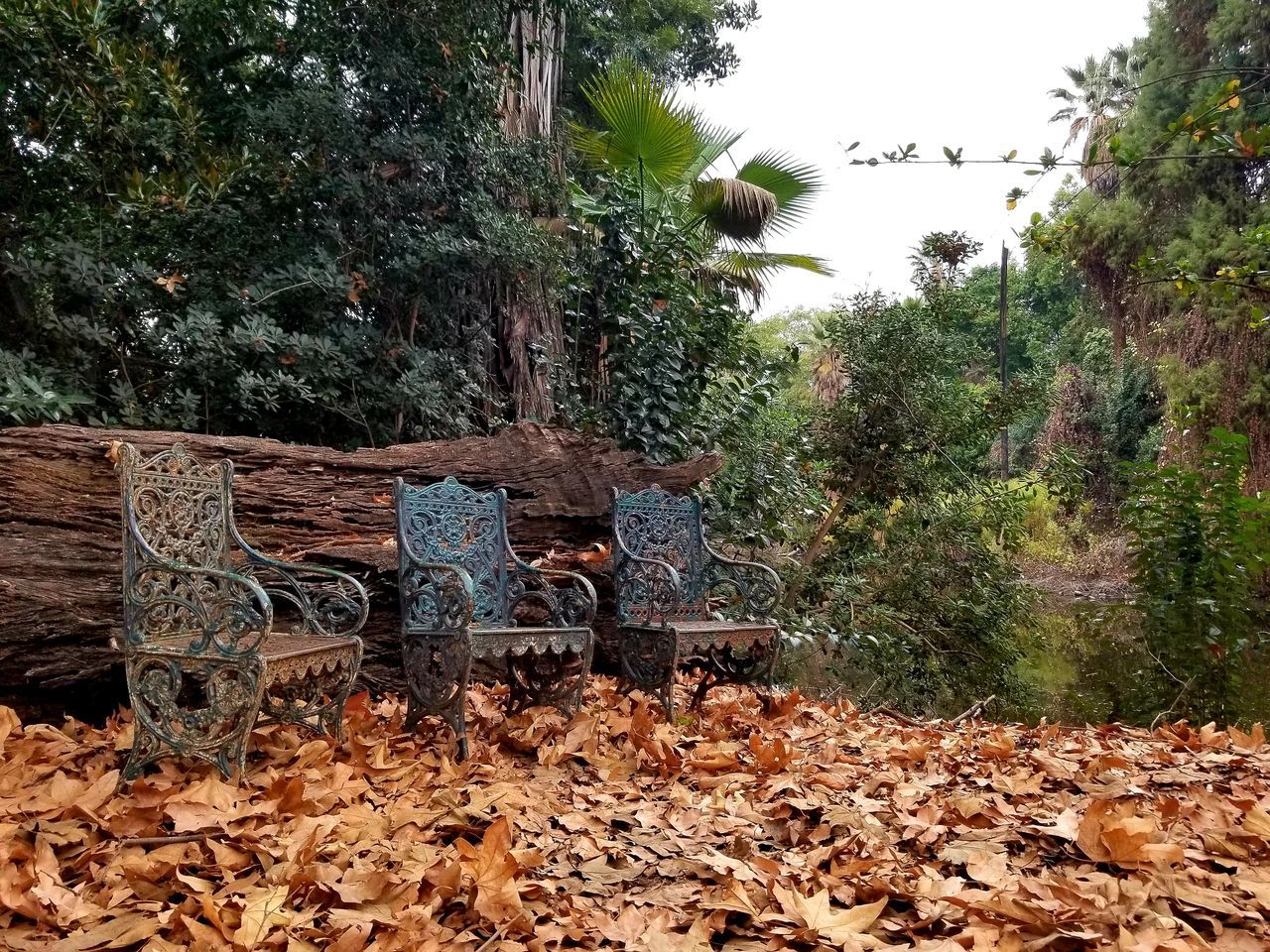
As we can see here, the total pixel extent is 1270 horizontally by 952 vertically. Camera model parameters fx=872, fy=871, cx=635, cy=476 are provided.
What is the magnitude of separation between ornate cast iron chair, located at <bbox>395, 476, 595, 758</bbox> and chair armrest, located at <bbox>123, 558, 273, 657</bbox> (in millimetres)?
616

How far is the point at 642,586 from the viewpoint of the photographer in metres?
3.91

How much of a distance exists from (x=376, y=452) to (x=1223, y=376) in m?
10.9

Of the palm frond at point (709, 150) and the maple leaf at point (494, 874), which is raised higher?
the palm frond at point (709, 150)

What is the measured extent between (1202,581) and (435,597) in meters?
4.21

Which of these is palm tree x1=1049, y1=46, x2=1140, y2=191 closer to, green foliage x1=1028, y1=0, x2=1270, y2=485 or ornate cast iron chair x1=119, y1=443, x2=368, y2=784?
green foliage x1=1028, y1=0, x2=1270, y2=485

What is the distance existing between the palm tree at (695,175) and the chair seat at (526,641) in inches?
145

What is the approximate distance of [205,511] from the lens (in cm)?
312

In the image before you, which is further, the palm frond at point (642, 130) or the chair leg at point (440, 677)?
the palm frond at point (642, 130)

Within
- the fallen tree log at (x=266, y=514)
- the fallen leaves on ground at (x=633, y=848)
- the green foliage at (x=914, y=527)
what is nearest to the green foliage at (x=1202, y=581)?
the green foliage at (x=914, y=527)

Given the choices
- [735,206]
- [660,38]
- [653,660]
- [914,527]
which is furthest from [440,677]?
[660,38]

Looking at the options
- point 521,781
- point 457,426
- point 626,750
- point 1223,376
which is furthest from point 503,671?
point 1223,376

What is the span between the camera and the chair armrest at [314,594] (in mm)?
3150

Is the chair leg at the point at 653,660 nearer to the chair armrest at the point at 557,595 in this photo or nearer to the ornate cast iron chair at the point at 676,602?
the ornate cast iron chair at the point at 676,602

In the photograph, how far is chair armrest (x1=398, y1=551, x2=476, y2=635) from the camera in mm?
3006
